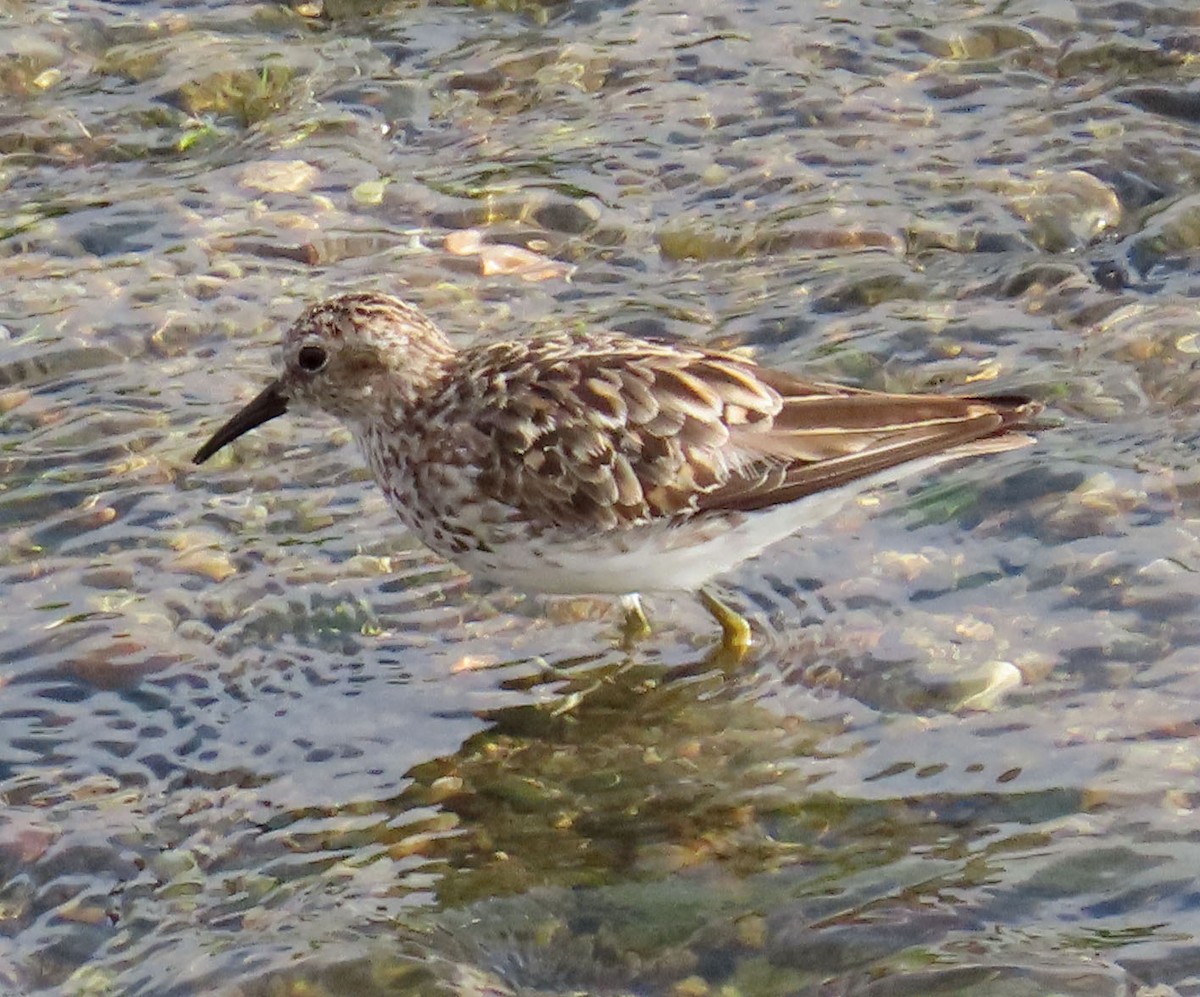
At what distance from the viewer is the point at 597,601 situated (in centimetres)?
820

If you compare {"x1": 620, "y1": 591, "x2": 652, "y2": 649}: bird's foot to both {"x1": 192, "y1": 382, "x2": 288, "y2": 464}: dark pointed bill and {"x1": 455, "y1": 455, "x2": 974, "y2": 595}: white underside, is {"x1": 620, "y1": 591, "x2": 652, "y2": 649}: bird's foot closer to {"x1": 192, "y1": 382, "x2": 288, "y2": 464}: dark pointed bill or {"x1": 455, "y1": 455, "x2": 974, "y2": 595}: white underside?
{"x1": 455, "y1": 455, "x2": 974, "y2": 595}: white underside

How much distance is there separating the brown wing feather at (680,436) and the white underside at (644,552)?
2.4 inches

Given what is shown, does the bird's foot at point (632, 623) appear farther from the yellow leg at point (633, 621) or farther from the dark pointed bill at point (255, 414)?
the dark pointed bill at point (255, 414)

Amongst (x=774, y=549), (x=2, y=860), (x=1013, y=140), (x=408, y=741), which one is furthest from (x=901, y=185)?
(x=2, y=860)

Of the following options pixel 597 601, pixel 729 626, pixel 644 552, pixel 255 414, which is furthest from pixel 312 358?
pixel 729 626

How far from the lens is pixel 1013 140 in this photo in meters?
10.6

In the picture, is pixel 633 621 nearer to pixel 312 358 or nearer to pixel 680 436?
pixel 680 436

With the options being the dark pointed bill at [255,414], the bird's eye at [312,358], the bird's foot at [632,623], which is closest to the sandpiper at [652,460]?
the bird's foot at [632,623]

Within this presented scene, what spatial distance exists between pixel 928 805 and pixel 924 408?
152 cm

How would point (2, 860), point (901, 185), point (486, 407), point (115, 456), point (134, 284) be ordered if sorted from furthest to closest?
point (901, 185)
point (134, 284)
point (115, 456)
point (486, 407)
point (2, 860)

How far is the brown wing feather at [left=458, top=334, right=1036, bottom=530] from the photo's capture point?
7.52 m

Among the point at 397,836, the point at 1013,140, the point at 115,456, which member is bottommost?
the point at 397,836

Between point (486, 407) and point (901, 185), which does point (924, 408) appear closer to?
point (486, 407)

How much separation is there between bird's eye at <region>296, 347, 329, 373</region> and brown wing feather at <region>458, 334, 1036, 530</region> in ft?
2.55
